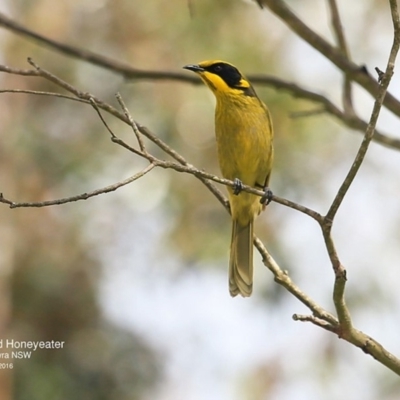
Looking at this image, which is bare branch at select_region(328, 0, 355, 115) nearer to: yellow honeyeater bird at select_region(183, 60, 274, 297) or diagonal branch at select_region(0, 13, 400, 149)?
diagonal branch at select_region(0, 13, 400, 149)

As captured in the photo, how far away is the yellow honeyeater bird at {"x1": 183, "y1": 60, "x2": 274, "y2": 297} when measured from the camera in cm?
469

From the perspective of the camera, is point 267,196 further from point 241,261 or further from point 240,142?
point 240,142

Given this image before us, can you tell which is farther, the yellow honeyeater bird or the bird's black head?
the bird's black head

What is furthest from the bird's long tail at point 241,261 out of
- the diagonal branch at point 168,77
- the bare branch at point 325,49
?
the bare branch at point 325,49

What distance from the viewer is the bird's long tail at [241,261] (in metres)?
4.28

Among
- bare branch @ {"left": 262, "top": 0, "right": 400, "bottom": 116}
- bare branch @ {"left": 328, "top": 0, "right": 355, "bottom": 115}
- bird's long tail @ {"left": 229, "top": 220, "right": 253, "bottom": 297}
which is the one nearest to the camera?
bare branch @ {"left": 262, "top": 0, "right": 400, "bottom": 116}

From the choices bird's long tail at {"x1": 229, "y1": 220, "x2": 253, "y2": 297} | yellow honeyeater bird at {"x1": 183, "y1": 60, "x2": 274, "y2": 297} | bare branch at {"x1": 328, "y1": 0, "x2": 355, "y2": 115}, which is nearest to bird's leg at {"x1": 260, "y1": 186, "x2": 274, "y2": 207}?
bird's long tail at {"x1": 229, "y1": 220, "x2": 253, "y2": 297}

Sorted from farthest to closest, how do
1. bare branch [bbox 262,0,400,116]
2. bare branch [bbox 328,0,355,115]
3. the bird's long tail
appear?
bare branch [bbox 328,0,355,115], the bird's long tail, bare branch [bbox 262,0,400,116]

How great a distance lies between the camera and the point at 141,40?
11766 mm

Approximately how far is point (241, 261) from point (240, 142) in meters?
0.75

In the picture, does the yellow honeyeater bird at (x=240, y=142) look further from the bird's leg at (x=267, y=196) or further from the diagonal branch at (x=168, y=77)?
the bird's leg at (x=267, y=196)

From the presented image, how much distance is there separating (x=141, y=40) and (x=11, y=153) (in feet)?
9.58

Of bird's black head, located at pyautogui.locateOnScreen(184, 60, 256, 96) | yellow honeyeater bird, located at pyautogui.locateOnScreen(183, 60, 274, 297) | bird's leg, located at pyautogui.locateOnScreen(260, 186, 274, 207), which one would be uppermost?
bird's black head, located at pyautogui.locateOnScreen(184, 60, 256, 96)

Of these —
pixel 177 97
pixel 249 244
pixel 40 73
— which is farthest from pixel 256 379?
pixel 40 73
